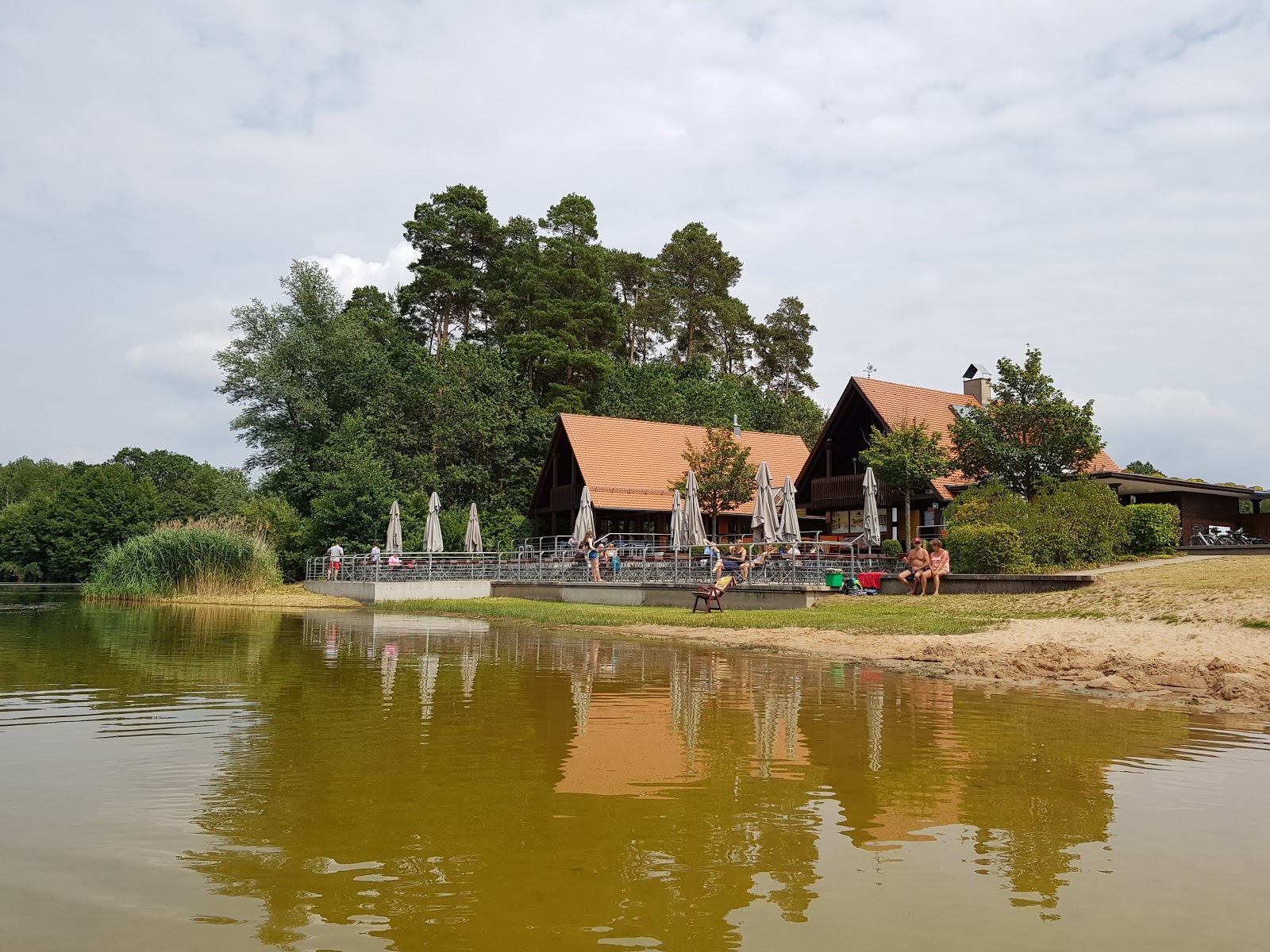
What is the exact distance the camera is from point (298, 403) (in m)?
50.1

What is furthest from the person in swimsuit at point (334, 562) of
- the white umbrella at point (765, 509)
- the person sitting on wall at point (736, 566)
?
the person sitting on wall at point (736, 566)

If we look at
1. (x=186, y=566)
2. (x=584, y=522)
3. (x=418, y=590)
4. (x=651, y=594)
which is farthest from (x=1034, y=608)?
(x=186, y=566)

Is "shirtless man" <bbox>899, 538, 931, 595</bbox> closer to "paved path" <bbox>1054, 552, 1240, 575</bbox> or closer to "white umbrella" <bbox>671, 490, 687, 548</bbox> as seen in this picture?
"paved path" <bbox>1054, 552, 1240, 575</bbox>

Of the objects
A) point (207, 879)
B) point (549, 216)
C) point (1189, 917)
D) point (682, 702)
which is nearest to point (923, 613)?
point (682, 702)

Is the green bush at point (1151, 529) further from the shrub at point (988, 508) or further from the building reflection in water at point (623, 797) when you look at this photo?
the building reflection in water at point (623, 797)

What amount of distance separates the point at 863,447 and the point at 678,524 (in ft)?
38.6

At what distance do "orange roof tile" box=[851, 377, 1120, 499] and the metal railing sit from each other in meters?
8.79

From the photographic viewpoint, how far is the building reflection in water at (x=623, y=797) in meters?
4.05

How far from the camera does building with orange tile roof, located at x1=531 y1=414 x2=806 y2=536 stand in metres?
40.7

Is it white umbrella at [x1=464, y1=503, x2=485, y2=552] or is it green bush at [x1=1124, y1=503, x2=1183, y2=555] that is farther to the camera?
white umbrella at [x1=464, y1=503, x2=485, y2=552]

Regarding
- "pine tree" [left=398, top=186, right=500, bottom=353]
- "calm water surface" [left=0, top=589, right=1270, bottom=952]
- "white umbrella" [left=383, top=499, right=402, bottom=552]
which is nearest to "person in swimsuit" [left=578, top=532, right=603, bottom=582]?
"white umbrella" [left=383, top=499, right=402, bottom=552]

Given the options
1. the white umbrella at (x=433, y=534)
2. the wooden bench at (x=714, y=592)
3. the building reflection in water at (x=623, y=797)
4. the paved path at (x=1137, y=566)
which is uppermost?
the white umbrella at (x=433, y=534)

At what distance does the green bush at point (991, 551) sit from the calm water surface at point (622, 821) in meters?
12.3

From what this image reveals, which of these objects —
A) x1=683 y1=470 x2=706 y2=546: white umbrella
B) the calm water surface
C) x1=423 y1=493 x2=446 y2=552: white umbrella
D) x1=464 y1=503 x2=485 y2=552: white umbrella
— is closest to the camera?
the calm water surface
